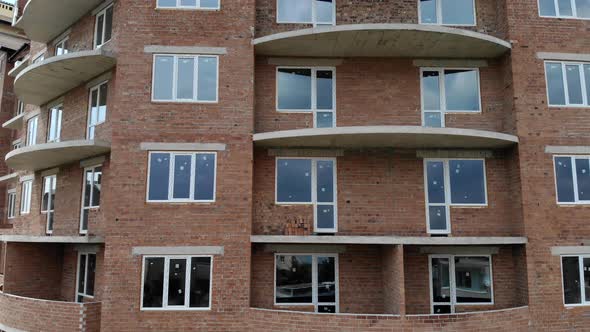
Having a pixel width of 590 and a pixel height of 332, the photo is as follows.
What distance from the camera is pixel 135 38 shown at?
488 inches

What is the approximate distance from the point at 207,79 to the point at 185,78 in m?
0.62

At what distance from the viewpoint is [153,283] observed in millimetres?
11469

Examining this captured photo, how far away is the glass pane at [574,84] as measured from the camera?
12.8 meters

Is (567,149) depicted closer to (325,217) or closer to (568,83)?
(568,83)

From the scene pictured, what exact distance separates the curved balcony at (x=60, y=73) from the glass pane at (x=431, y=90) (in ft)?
29.9

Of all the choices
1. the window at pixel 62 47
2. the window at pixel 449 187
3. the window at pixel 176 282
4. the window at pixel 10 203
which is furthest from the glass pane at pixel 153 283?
the window at pixel 10 203

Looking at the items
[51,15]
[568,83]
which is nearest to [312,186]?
[568,83]

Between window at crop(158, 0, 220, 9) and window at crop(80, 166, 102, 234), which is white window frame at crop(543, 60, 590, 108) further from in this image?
window at crop(80, 166, 102, 234)

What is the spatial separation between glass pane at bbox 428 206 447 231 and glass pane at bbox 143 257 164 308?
7.43 m

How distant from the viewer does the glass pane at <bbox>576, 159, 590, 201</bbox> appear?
488 inches

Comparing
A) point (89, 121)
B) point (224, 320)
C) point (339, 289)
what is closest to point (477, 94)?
point (339, 289)

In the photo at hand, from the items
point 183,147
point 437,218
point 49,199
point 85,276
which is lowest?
point 85,276

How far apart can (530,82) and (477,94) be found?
4.64ft

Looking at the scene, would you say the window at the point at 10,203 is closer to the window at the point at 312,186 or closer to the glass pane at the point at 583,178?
the window at the point at 312,186
